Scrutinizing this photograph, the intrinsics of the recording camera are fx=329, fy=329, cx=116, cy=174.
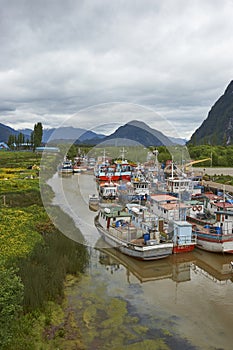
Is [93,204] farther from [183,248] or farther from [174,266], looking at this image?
[174,266]

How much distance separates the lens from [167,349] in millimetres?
11500

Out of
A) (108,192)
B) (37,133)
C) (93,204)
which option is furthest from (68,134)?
(37,133)

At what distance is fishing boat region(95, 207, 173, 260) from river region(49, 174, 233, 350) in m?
0.59

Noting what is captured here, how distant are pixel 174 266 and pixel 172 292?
11.7 ft

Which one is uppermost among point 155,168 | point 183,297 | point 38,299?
point 155,168

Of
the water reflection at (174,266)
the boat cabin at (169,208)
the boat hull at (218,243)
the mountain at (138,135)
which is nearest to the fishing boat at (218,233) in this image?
the boat hull at (218,243)

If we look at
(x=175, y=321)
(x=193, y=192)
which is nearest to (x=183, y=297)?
(x=175, y=321)

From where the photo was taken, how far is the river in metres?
12.5

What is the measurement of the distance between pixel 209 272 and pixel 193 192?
18.9 meters

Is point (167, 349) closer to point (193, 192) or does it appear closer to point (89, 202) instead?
point (89, 202)

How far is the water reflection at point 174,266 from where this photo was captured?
61.8 feet

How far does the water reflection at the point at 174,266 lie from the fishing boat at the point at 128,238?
0.47m

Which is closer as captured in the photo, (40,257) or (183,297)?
(183,297)

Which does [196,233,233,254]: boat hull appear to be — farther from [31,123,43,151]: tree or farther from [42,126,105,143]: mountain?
[31,123,43,151]: tree
